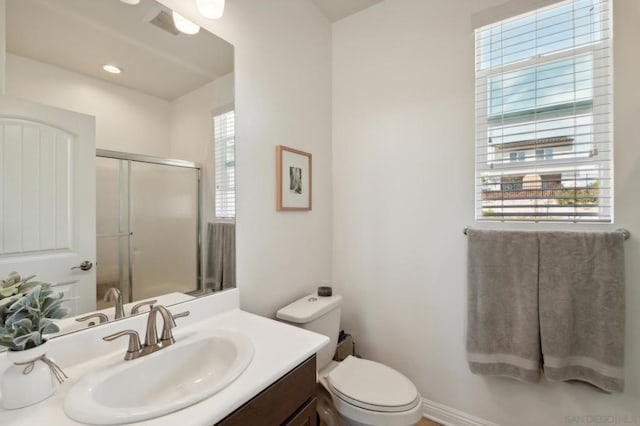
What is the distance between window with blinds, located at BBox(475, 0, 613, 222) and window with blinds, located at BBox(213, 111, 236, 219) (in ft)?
4.26

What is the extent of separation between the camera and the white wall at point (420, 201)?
4.33 feet

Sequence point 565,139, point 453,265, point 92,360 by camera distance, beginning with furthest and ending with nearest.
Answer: point 453,265 < point 565,139 < point 92,360

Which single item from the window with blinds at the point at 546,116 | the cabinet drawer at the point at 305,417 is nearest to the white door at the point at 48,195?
the cabinet drawer at the point at 305,417

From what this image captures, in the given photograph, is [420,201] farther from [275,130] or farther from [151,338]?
[151,338]

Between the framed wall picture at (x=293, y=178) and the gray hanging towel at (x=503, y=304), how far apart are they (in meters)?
0.96

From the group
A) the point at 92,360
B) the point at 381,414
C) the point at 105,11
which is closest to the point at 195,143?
the point at 105,11

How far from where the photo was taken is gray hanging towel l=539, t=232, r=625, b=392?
1.17 m

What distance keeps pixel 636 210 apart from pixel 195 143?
194cm

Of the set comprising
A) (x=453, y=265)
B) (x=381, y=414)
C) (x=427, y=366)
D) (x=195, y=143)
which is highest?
(x=195, y=143)

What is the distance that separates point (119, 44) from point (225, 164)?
0.56 meters

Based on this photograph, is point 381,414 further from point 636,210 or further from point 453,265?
point 636,210

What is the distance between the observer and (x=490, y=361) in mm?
1396

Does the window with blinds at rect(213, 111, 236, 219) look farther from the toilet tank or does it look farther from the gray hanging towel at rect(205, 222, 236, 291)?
the toilet tank

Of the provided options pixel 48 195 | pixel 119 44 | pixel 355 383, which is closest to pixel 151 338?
pixel 48 195
